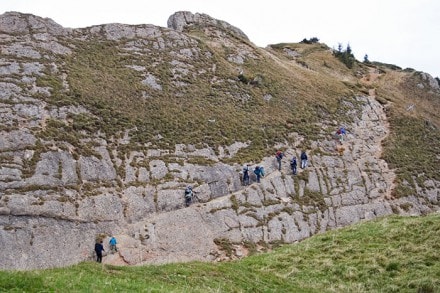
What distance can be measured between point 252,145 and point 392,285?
1184 inches

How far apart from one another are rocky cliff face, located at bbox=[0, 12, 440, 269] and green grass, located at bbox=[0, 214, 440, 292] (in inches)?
384

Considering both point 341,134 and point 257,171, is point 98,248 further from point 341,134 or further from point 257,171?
point 341,134

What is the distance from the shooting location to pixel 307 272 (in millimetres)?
26453

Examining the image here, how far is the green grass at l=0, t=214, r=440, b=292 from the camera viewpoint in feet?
59.0

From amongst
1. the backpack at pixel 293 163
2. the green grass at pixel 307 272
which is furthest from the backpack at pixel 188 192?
the green grass at pixel 307 272

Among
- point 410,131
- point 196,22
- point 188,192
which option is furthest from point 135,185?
point 196,22

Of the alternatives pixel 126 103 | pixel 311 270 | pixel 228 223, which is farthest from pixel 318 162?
pixel 311 270

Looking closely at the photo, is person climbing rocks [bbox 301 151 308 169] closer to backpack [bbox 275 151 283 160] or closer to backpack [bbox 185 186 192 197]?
backpack [bbox 275 151 283 160]

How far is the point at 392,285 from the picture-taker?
2331 centimetres

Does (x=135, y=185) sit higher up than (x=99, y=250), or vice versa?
(x=135, y=185)

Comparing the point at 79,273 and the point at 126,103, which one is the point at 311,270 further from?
the point at 126,103

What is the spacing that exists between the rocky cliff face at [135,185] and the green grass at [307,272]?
975cm

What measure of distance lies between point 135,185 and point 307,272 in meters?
19.3

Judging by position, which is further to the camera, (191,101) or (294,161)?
(191,101)
